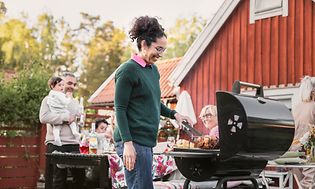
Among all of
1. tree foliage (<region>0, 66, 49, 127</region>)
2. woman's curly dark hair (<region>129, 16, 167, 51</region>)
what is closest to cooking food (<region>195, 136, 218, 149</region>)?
woman's curly dark hair (<region>129, 16, 167, 51</region>)

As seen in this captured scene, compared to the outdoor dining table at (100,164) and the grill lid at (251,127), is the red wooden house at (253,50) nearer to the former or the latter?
the outdoor dining table at (100,164)

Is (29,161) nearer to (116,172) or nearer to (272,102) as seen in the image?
(116,172)

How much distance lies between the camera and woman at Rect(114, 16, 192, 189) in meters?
2.94

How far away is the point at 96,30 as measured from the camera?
3638cm

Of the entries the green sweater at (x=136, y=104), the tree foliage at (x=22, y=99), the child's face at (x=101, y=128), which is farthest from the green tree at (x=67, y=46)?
the green sweater at (x=136, y=104)

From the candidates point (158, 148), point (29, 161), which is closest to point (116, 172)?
point (158, 148)

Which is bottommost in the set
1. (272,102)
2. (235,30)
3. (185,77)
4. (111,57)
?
(272,102)

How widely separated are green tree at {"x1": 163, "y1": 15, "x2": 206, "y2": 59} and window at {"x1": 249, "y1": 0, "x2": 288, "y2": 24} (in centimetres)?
3087

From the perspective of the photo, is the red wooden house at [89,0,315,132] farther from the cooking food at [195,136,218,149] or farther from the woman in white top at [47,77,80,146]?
the cooking food at [195,136,218,149]

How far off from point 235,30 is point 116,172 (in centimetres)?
631

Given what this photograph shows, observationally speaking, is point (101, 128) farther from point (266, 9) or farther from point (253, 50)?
point (266, 9)

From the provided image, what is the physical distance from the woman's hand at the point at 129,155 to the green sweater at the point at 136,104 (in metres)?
0.04

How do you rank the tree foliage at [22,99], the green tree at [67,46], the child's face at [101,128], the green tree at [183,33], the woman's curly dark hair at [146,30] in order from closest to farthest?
1. the woman's curly dark hair at [146,30]
2. the child's face at [101,128]
3. the tree foliage at [22,99]
4. the green tree at [67,46]
5. the green tree at [183,33]

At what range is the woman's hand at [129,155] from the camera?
288 cm
